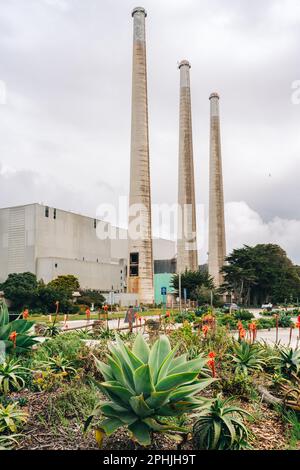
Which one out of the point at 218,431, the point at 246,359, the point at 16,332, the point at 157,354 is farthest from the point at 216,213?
the point at 218,431

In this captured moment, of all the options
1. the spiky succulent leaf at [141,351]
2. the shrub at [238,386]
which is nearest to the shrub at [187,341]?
the shrub at [238,386]

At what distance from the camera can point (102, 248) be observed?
101m

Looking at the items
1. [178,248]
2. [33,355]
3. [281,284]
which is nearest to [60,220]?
[178,248]

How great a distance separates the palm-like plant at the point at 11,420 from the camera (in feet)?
17.5

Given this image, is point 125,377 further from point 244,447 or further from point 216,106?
point 216,106

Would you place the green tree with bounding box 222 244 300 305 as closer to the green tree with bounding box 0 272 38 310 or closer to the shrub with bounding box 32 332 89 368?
the green tree with bounding box 0 272 38 310

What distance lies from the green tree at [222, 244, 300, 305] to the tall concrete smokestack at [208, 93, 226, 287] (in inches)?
251

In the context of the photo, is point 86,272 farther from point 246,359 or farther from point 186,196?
point 246,359

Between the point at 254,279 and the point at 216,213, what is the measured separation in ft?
50.3

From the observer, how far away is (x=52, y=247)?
8419 cm

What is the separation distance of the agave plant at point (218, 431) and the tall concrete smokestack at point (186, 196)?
69946 mm

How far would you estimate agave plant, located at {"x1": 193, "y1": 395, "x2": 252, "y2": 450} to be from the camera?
498 cm

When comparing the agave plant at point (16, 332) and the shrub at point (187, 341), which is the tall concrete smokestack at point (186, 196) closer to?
the shrub at point (187, 341)
